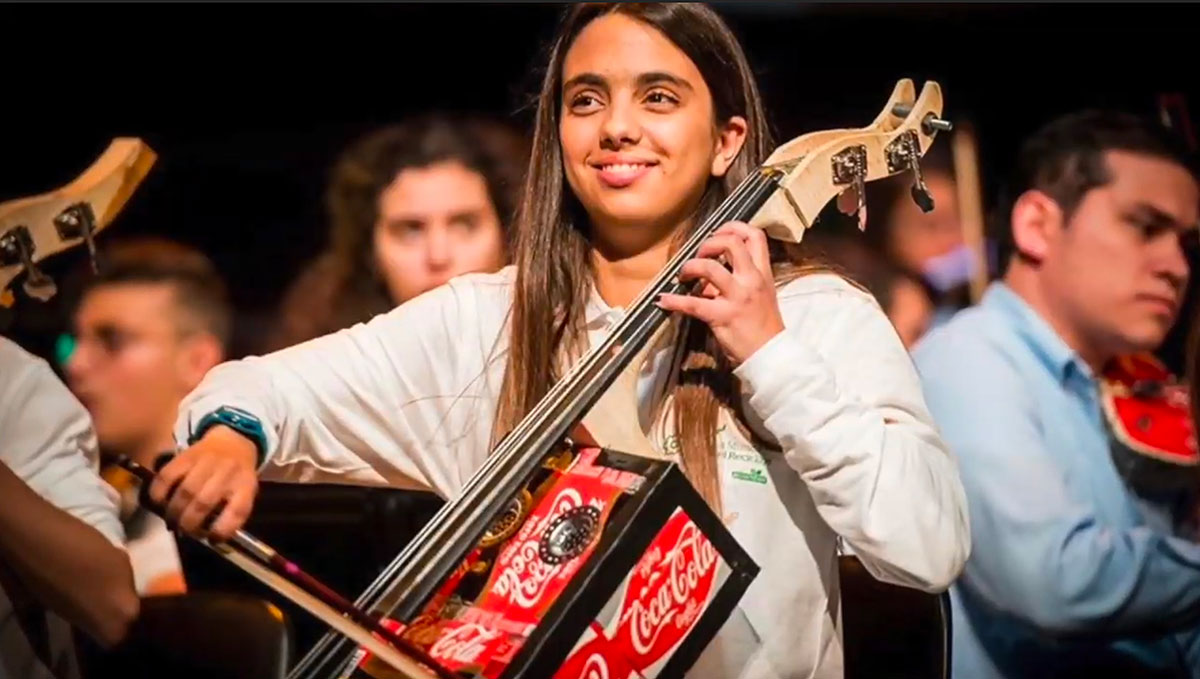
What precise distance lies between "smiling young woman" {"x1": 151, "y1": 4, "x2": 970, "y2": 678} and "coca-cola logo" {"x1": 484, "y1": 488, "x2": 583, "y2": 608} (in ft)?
0.49

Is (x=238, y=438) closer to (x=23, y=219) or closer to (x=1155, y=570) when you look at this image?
(x=23, y=219)


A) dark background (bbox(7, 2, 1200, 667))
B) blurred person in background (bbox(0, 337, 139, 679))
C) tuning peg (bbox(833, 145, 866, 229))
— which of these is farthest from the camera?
dark background (bbox(7, 2, 1200, 667))

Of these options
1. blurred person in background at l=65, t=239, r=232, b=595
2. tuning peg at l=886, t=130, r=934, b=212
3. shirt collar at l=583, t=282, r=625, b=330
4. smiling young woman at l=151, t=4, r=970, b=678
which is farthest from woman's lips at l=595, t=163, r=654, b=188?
blurred person in background at l=65, t=239, r=232, b=595

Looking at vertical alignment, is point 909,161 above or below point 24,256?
above

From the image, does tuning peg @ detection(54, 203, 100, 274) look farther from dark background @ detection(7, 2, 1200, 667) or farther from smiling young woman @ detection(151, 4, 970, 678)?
dark background @ detection(7, 2, 1200, 667)

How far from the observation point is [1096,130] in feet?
6.41

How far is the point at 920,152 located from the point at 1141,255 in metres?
0.49

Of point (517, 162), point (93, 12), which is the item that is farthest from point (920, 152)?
point (93, 12)

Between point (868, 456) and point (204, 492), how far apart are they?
558mm

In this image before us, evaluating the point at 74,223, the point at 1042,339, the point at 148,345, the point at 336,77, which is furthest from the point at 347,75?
the point at 1042,339

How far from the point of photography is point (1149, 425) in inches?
74.0

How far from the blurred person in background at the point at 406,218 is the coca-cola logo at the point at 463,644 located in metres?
0.73

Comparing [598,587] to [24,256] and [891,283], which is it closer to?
[24,256]

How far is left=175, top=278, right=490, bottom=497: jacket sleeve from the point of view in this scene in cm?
155
